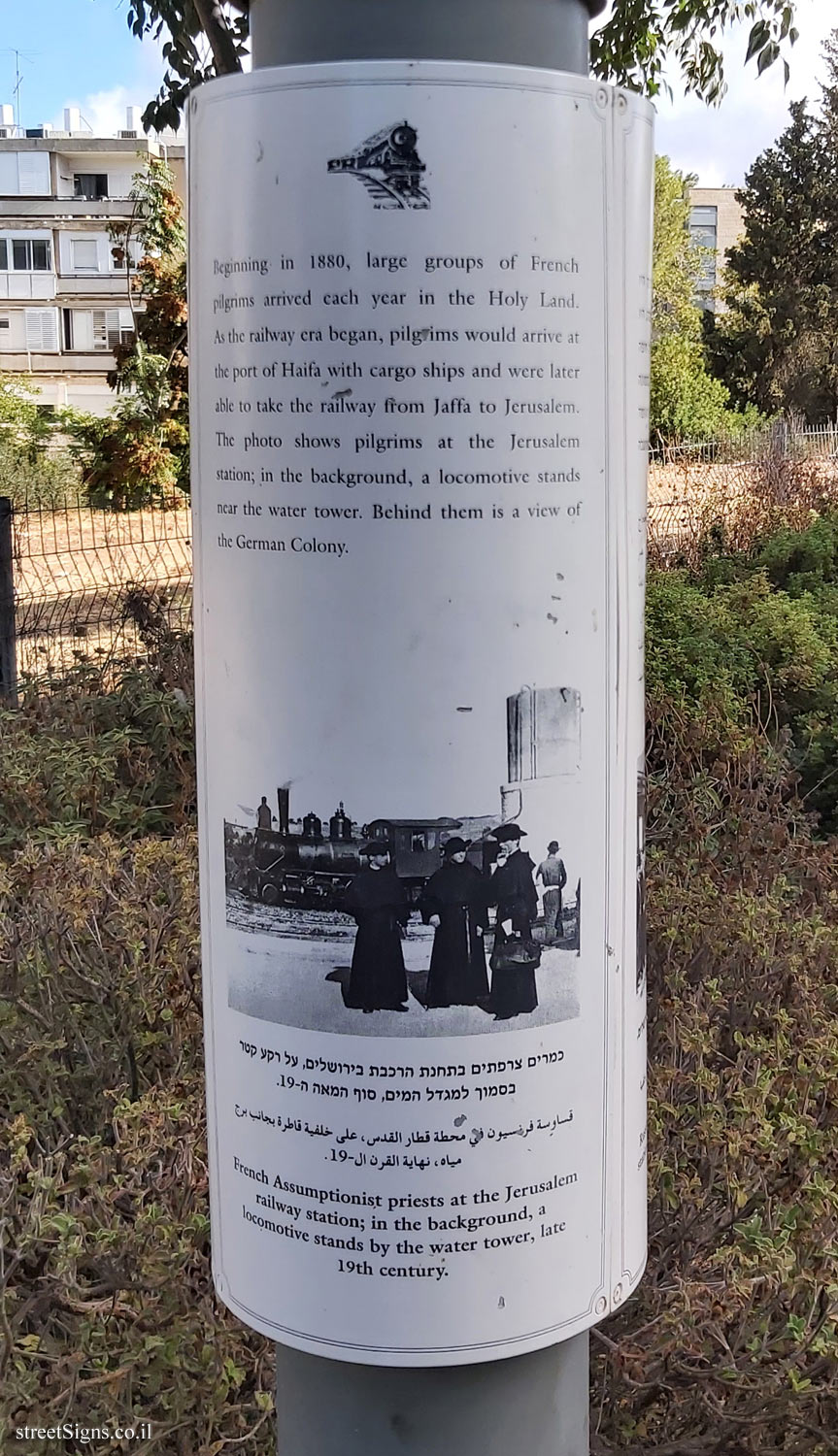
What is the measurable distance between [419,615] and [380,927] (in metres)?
0.32

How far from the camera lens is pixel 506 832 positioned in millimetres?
1427

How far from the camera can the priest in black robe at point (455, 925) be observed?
141cm

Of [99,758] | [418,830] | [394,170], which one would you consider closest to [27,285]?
[99,758]

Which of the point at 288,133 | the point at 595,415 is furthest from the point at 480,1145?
the point at 288,133

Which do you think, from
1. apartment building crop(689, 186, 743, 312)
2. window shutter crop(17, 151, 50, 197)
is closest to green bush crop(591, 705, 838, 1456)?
window shutter crop(17, 151, 50, 197)

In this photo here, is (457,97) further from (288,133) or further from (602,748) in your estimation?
(602,748)

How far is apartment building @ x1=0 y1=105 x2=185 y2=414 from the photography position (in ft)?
157

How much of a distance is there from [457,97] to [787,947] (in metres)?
2.46

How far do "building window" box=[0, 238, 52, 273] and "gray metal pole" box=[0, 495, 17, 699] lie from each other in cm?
4639

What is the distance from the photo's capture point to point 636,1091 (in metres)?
1.63

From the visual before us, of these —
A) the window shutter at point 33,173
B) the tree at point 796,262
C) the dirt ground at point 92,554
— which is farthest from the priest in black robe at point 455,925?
the window shutter at point 33,173

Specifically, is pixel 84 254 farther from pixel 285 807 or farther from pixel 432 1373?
pixel 432 1373

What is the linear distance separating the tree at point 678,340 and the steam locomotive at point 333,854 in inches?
878

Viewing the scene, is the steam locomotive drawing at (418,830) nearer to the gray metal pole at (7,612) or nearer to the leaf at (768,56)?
the leaf at (768,56)
